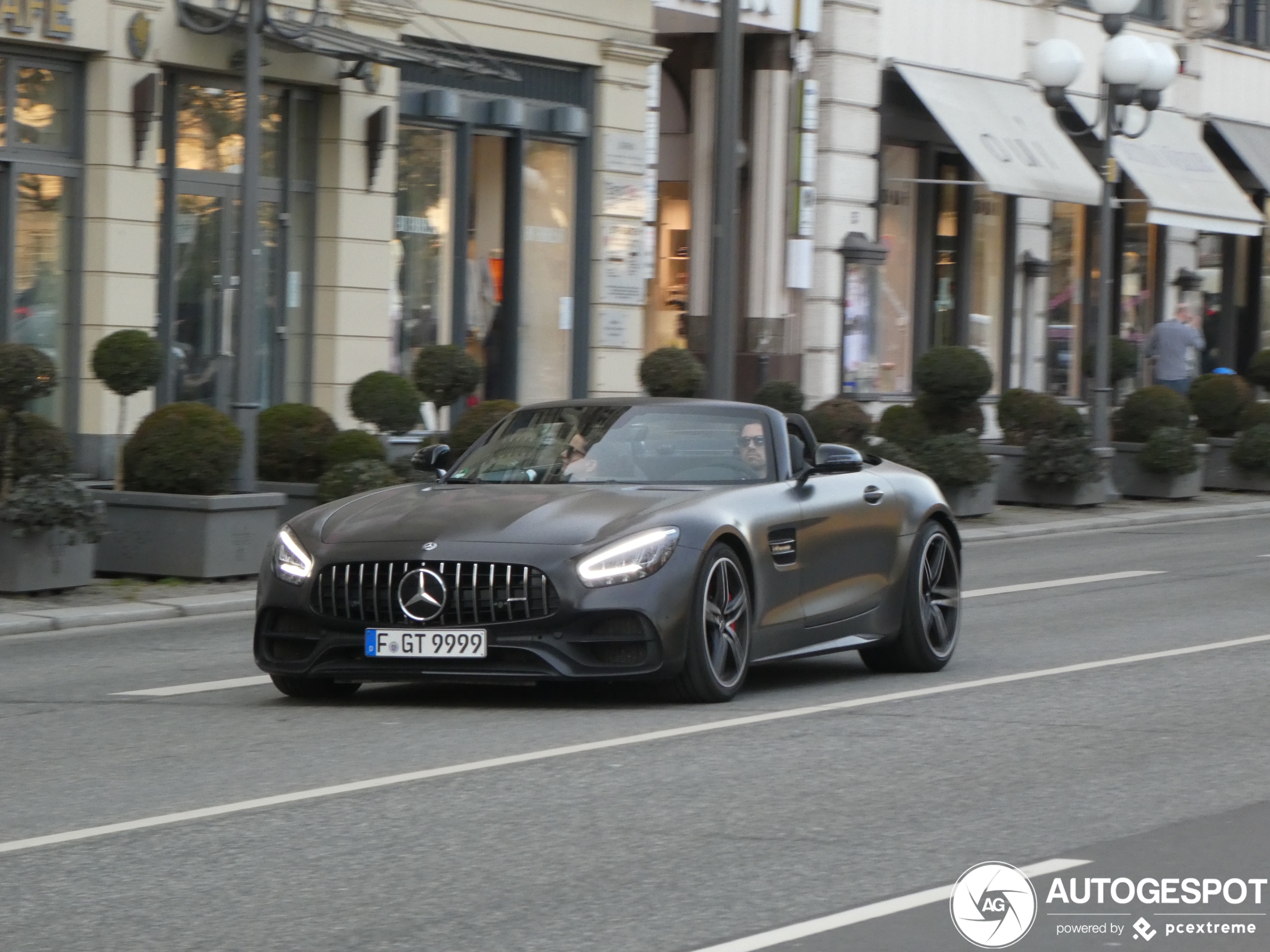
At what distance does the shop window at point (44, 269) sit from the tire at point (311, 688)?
401 inches

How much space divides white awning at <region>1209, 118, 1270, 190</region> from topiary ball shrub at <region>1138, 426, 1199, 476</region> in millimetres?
13040

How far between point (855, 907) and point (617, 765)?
85.4 inches

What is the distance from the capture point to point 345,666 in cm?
930

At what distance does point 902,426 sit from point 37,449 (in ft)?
36.5

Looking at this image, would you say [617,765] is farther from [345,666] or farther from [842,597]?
[842,597]

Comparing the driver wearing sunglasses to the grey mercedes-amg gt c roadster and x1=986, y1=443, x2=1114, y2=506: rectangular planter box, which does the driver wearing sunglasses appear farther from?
x1=986, y1=443, x2=1114, y2=506: rectangular planter box

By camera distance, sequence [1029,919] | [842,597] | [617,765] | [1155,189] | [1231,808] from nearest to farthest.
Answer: [1029,919], [1231,808], [617,765], [842,597], [1155,189]

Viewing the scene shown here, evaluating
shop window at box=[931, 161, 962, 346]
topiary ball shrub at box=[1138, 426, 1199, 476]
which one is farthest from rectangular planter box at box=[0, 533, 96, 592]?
shop window at box=[931, 161, 962, 346]

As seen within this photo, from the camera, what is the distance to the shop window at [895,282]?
30.5 metres

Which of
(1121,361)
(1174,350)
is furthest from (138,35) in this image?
Result: (1174,350)

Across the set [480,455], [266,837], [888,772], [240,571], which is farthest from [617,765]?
[240,571]

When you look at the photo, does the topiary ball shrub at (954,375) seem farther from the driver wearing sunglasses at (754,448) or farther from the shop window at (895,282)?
the driver wearing sunglasses at (754,448)

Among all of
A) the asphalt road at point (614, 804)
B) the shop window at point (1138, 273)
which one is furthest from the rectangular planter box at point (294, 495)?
the shop window at point (1138, 273)

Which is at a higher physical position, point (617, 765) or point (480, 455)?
point (480, 455)
